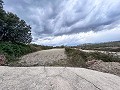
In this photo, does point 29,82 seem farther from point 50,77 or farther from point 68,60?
point 68,60

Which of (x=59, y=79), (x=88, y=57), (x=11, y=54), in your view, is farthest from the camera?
(x=11, y=54)

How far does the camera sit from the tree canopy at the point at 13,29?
1889cm

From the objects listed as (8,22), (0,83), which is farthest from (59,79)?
(8,22)

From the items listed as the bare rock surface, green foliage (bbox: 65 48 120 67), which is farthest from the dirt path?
the bare rock surface

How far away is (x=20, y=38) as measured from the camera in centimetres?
2009

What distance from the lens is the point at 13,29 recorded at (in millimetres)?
19172

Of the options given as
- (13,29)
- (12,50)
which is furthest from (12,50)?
(13,29)

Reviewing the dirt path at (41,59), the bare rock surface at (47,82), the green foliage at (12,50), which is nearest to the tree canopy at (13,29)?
the green foliage at (12,50)

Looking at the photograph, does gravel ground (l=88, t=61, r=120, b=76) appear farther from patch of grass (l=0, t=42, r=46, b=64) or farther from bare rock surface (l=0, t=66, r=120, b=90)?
patch of grass (l=0, t=42, r=46, b=64)

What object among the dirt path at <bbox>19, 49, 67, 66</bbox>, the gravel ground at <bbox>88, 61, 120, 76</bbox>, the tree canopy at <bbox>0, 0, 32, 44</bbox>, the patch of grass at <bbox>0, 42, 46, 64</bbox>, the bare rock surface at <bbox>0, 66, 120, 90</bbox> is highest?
the tree canopy at <bbox>0, 0, 32, 44</bbox>

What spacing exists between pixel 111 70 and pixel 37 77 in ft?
17.5

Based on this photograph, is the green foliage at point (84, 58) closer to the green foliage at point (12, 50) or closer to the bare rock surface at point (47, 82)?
the green foliage at point (12, 50)

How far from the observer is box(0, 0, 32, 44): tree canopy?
62.0ft

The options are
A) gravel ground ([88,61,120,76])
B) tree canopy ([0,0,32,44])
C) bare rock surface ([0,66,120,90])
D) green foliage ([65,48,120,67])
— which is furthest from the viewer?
tree canopy ([0,0,32,44])
